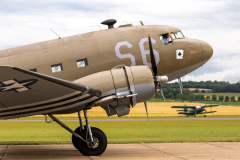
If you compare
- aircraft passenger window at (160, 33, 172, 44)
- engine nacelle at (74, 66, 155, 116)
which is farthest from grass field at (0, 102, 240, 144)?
aircraft passenger window at (160, 33, 172, 44)

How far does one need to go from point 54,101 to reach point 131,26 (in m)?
5.26

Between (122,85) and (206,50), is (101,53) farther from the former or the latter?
(206,50)

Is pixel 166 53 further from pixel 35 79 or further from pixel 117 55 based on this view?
pixel 35 79

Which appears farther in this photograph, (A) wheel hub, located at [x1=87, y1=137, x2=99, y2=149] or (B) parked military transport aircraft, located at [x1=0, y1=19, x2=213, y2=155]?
(A) wheel hub, located at [x1=87, y1=137, x2=99, y2=149]

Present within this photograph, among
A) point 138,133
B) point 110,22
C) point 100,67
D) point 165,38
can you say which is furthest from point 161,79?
point 138,133

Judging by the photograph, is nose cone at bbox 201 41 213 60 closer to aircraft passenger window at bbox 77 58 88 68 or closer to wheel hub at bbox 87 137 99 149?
aircraft passenger window at bbox 77 58 88 68

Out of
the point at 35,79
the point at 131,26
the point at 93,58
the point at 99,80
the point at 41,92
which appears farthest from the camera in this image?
the point at 131,26

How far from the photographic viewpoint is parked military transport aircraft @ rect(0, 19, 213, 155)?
11020mm

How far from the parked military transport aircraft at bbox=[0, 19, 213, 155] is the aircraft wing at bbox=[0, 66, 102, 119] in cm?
3

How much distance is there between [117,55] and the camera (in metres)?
12.7

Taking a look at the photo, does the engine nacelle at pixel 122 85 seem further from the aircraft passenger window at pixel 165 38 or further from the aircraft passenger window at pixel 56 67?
the aircraft passenger window at pixel 165 38

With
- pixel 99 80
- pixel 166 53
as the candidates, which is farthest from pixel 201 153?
pixel 99 80

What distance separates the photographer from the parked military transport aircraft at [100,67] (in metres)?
11.0

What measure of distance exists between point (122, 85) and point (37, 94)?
3.39 m
